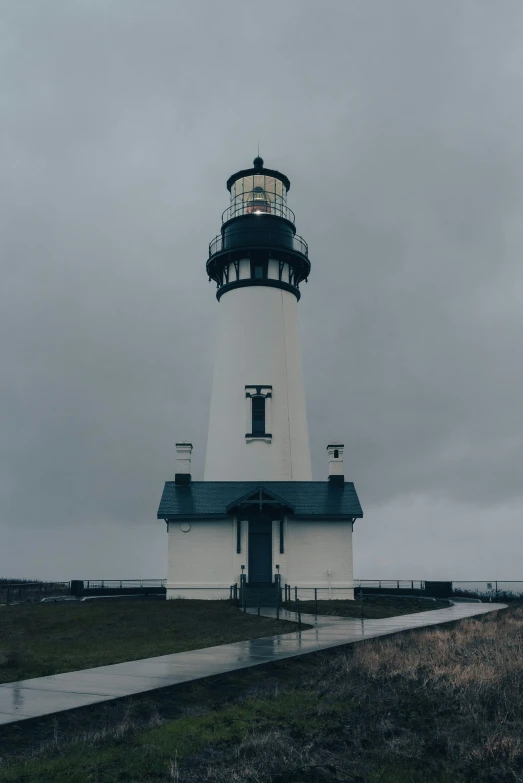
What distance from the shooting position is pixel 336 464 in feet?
123

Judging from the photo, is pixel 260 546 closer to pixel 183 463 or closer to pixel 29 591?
pixel 183 463

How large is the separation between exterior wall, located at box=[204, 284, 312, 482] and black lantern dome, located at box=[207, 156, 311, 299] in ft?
1.90

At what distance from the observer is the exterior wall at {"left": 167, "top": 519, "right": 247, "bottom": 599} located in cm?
3375

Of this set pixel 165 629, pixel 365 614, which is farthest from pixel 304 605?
pixel 165 629

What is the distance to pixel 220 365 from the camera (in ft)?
127

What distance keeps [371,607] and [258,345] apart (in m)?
14.3

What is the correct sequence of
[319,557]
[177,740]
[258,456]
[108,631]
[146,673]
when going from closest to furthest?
[177,740] → [146,673] → [108,631] → [319,557] → [258,456]

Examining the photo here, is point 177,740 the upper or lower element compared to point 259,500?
lower

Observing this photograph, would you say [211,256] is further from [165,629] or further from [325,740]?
[325,740]

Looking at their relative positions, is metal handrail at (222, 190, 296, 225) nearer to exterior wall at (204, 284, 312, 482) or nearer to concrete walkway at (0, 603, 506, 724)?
exterior wall at (204, 284, 312, 482)

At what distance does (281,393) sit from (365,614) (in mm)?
13857

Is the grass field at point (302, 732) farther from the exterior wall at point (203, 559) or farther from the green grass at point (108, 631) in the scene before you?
the exterior wall at point (203, 559)

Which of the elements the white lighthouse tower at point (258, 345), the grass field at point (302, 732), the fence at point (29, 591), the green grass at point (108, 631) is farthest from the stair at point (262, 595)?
the grass field at point (302, 732)

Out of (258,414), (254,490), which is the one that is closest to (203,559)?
(254,490)
